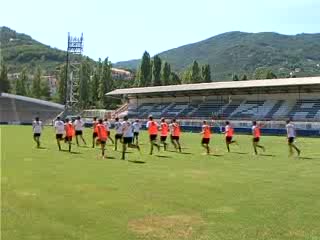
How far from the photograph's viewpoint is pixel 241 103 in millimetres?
74688

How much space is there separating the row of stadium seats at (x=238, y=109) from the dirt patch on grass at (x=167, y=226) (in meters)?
53.4

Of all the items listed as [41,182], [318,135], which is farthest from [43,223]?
[318,135]

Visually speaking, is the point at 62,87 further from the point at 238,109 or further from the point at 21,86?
the point at 238,109

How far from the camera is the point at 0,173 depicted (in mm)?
17812

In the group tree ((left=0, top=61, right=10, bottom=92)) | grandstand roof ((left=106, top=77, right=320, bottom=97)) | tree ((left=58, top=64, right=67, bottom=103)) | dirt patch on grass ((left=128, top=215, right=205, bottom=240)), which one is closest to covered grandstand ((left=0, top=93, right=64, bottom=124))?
tree ((left=58, top=64, right=67, bottom=103))

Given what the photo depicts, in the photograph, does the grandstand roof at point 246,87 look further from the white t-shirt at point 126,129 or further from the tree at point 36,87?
the tree at point 36,87

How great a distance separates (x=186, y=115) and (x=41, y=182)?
62836mm

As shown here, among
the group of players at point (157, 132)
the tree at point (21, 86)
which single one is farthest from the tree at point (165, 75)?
the group of players at point (157, 132)

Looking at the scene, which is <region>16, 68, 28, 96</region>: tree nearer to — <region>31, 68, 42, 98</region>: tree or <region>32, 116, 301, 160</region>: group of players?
<region>31, 68, 42, 98</region>: tree

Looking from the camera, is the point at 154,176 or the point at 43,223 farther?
the point at 154,176

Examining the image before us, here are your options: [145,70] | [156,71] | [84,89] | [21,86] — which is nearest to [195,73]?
[156,71]

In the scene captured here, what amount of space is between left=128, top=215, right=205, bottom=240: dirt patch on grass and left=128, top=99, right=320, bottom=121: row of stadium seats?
175 ft

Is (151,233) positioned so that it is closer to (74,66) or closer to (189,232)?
(189,232)

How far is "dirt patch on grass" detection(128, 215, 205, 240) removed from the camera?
31.7 feet
